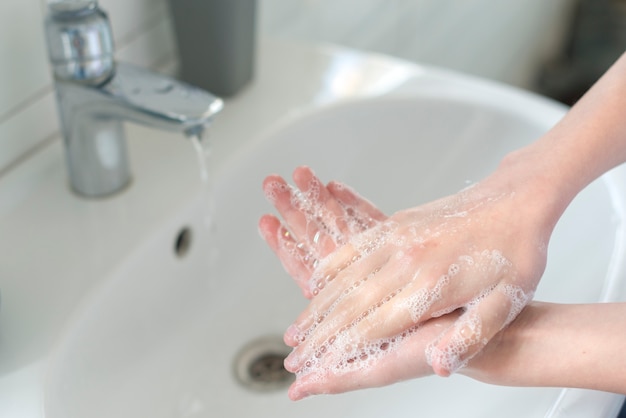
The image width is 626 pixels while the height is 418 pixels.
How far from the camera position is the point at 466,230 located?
1.64ft

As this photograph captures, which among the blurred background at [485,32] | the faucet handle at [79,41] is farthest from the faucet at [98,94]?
the blurred background at [485,32]

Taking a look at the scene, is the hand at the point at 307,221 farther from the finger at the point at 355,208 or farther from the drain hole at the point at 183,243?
the drain hole at the point at 183,243

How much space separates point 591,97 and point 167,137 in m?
0.37

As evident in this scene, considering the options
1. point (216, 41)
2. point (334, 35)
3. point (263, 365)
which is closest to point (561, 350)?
point (263, 365)

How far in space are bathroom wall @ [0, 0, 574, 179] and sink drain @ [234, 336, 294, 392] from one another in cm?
25

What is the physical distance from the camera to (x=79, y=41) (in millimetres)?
556

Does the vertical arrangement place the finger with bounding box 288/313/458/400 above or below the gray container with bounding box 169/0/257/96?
below

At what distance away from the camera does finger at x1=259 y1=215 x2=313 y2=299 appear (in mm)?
539

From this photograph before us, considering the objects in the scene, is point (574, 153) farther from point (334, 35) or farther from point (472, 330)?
point (334, 35)

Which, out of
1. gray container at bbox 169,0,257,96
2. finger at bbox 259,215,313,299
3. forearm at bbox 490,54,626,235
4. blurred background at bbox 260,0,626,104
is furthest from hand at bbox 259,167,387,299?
blurred background at bbox 260,0,626,104

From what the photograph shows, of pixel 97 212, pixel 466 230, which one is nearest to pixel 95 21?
pixel 97 212

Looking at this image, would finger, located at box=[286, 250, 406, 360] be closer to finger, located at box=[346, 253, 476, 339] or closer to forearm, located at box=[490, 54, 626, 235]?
finger, located at box=[346, 253, 476, 339]

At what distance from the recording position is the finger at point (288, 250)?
1.77ft

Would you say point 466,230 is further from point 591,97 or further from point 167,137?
point 167,137
